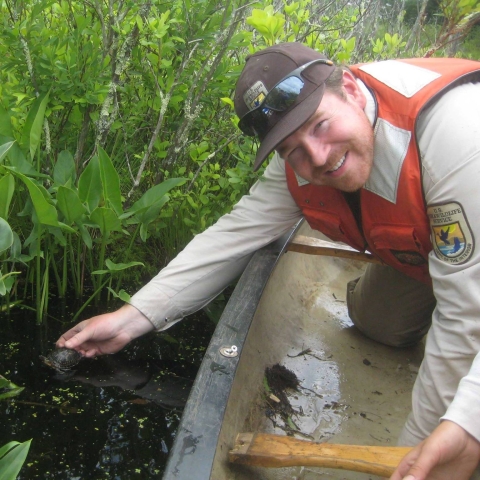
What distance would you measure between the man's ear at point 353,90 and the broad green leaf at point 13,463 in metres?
1.36

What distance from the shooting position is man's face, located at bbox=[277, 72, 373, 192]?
72.1 inches

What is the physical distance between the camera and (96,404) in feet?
7.59

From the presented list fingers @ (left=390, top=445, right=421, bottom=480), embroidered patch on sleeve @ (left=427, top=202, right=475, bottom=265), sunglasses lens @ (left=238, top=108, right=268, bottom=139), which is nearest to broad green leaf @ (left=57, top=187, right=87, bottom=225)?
sunglasses lens @ (left=238, top=108, right=268, bottom=139)

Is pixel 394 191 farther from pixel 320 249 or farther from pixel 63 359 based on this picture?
pixel 63 359

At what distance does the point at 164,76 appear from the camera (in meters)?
2.94

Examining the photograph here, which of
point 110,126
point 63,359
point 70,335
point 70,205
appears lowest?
point 63,359

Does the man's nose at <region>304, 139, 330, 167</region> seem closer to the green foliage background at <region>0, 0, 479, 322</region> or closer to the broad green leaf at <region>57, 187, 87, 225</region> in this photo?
the green foliage background at <region>0, 0, 479, 322</region>

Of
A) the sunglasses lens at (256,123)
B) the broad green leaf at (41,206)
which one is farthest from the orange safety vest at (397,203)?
the broad green leaf at (41,206)

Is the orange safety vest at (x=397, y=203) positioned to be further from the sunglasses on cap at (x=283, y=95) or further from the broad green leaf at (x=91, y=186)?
the broad green leaf at (x=91, y=186)

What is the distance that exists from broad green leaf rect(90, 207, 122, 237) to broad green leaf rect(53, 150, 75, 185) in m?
0.23

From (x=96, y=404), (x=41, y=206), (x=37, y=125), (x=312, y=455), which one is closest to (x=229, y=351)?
(x=312, y=455)

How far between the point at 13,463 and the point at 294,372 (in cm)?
152

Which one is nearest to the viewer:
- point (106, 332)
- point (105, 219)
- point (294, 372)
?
point (106, 332)

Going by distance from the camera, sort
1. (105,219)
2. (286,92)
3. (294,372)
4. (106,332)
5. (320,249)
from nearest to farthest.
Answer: (286,92) < (106,332) < (105,219) < (294,372) < (320,249)
